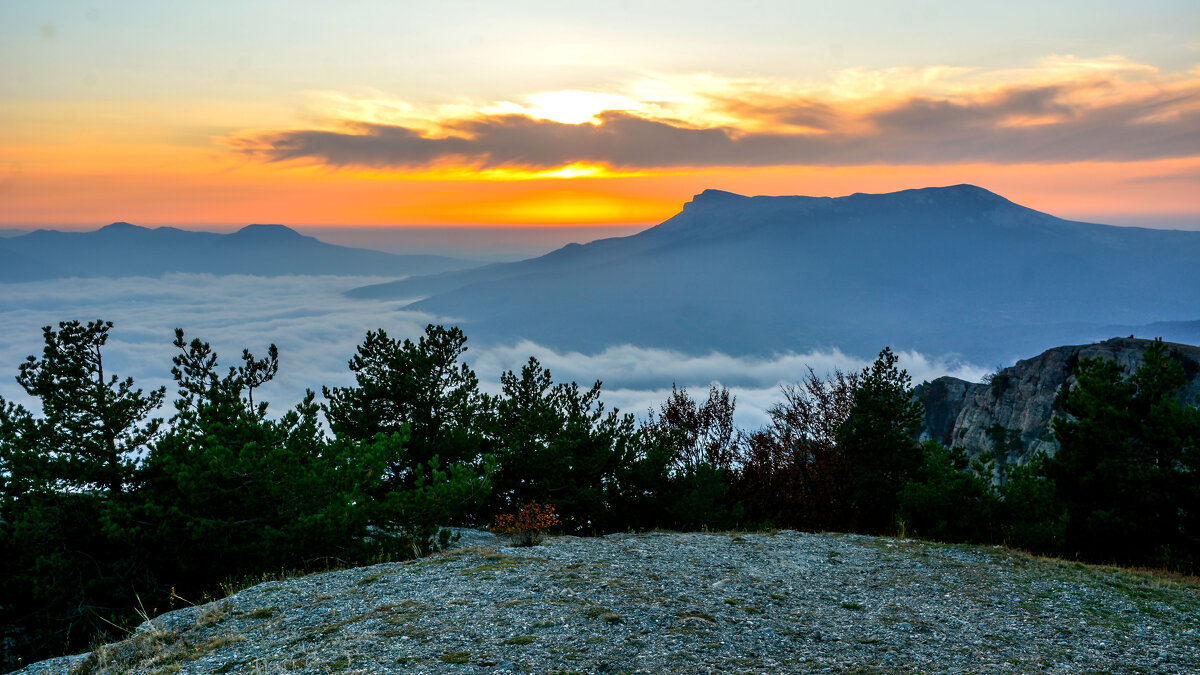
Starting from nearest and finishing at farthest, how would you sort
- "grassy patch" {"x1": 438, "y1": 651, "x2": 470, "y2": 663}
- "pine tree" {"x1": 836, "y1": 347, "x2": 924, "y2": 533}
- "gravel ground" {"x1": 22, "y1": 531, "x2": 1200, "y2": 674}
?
"grassy patch" {"x1": 438, "y1": 651, "x2": 470, "y2": 663}, "gravel ground" {"x1": 22, "y1": 531, "x2": 1200, "y2": 674}, "pine tree" {"x1": 836, "y1": 347, "x2": 924, "y2": 533}

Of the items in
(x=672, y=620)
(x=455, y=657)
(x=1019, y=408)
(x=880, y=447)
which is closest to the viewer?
(x=455, y=657)

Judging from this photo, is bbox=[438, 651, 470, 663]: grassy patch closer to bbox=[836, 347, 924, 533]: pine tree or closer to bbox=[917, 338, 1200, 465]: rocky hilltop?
bbox=[836, 347, 924, 533]: pine tree

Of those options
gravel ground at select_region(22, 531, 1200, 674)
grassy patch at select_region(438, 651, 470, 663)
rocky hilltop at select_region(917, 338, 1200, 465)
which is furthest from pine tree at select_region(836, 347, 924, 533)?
rocky hilltop at select_region(917, 338, 1200, 465)

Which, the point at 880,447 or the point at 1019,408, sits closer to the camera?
the point at 880,447

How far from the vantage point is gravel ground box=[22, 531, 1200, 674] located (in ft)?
30.1

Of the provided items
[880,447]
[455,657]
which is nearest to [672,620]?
[455,657]

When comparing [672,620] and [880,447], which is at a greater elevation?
[672,620]

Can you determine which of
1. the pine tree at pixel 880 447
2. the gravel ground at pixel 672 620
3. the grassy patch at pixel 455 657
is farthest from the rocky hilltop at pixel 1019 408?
the grassy patch at pixel 455 657

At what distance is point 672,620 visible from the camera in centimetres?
1037

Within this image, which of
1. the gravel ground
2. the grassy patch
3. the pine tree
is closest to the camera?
the grassy patch

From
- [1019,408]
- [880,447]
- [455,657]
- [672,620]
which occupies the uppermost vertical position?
[455,657]

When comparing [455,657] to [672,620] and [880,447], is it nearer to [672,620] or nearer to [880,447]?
[672,620]

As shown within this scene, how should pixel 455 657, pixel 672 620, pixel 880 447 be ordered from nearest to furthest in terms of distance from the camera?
1. pixel 455 657
2. pixel 672 620
3. pixel 880 447

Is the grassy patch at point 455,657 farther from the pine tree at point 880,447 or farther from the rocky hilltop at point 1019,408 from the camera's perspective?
the rocky hilltop at point 1019,408
